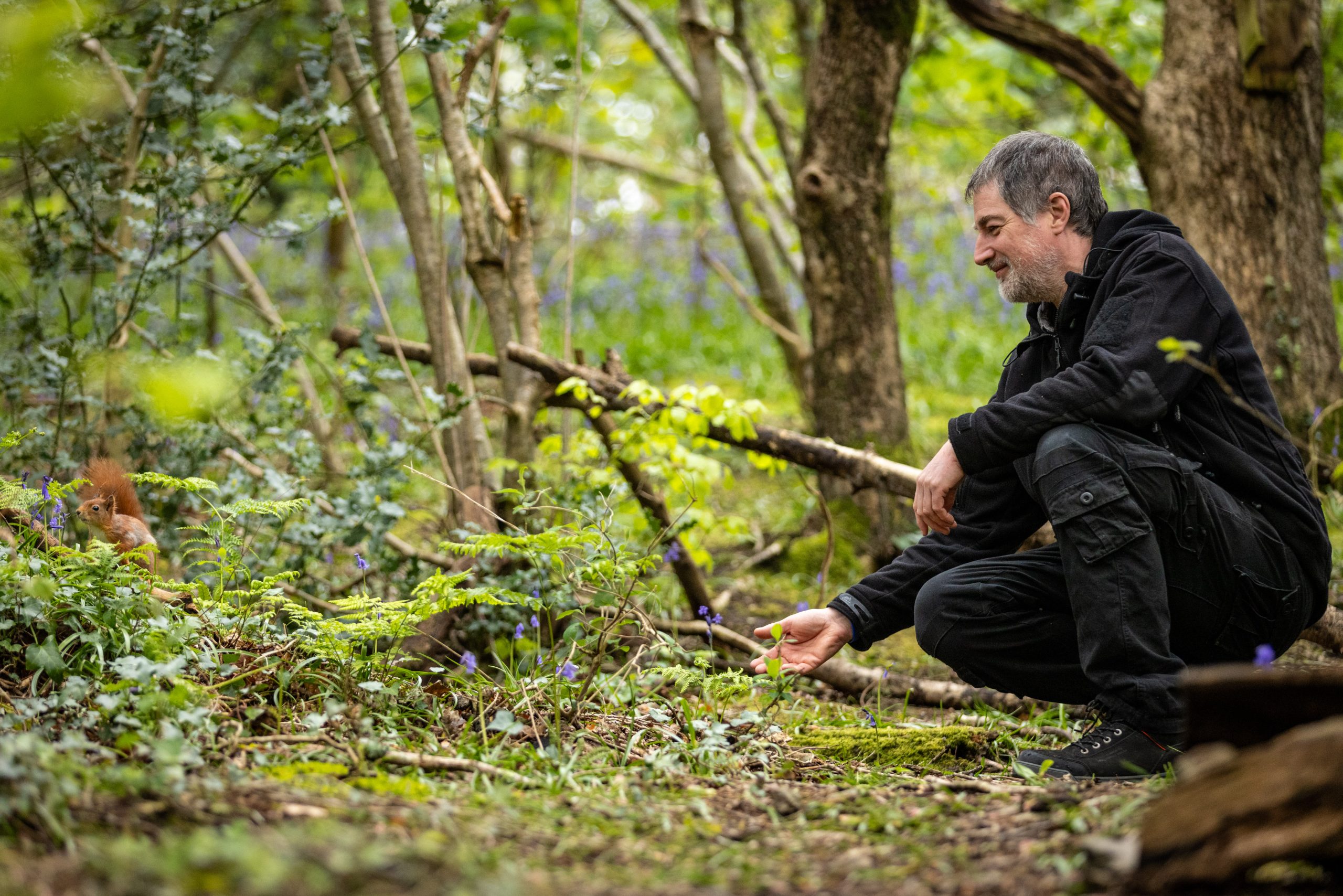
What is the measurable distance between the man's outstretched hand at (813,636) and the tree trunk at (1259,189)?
272 cm

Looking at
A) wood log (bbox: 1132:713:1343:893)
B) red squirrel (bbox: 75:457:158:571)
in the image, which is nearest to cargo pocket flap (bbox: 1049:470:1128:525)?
wood log (bbox: 1132:713:1343:893)

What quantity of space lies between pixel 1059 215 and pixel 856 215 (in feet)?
6.22

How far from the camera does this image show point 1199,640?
2.42 m

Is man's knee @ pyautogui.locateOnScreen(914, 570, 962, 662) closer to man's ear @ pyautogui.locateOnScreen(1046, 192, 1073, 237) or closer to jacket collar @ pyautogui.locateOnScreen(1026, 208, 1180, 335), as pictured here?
jacket collar @ pyautogui.locateOnScreen(1026, 208, 1180, 335)

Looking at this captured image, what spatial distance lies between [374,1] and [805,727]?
2795 millimetres

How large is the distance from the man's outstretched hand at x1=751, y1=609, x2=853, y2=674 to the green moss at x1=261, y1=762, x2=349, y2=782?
1.05 metres

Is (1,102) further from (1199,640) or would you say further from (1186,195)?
(1186,195)

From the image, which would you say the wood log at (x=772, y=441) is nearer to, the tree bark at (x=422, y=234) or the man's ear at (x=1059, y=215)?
the tree bark at (x=422, y=234)

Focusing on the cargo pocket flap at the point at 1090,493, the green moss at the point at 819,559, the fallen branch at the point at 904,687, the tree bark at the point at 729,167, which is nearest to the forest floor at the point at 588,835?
the cargo pocket flap at the point at 1090,493

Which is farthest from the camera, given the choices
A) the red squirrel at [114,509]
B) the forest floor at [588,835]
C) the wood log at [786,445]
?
the wood log at [786,445]

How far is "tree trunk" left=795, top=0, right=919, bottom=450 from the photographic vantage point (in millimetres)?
4484

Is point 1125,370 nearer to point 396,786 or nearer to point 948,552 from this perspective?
point 948,552

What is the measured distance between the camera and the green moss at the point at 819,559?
445cm

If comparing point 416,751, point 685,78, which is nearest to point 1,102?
point 416,751
